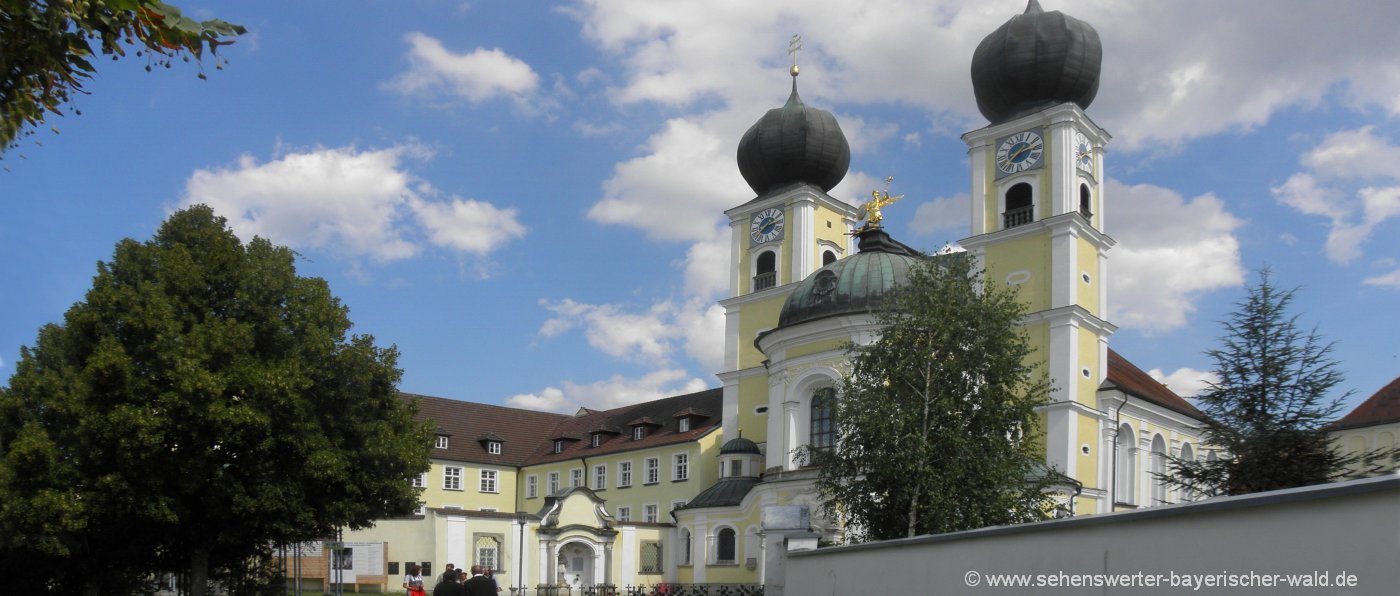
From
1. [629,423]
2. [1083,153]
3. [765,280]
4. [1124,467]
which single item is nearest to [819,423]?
[1124,467]

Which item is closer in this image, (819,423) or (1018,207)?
(819,423)

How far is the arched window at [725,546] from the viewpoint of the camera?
1710 inches

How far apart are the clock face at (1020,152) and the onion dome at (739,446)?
13.9 m

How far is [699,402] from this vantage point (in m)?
56.8

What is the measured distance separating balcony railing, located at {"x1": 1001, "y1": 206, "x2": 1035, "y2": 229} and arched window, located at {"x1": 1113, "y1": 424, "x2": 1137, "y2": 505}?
803 centimetres

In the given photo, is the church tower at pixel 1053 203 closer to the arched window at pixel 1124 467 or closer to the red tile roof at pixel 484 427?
the arched window at pixel 1124 467

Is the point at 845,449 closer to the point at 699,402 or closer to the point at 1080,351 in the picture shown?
the point at 1080,351

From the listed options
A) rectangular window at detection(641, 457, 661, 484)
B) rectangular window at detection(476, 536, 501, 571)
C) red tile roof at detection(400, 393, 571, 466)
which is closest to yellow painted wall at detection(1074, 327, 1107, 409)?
rectangular window at detection(641, 457, 661, 484)

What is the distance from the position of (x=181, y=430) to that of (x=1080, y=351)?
28.2 metres

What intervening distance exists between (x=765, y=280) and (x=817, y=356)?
12.6 meters

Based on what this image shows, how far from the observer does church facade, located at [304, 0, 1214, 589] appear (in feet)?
130

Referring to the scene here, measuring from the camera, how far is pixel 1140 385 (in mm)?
47281

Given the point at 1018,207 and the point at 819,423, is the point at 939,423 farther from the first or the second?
the point at 1018,207

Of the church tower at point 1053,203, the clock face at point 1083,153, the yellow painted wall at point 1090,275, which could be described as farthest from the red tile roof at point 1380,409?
the clock face at point 1083,153
